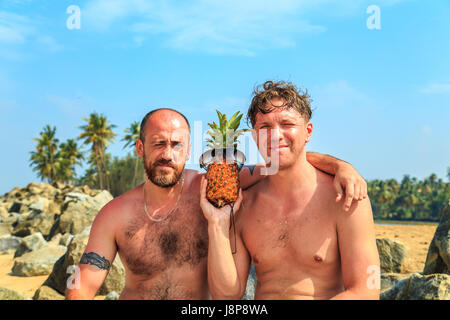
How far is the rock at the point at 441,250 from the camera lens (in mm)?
7359

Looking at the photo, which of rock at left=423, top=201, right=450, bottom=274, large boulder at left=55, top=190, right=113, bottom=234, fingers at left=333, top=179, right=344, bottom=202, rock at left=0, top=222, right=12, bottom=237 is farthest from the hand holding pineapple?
rock at left=0, top=222, right=12, bottom=237

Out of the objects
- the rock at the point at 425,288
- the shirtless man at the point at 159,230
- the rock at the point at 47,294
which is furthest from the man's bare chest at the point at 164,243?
the rock at the point at 47,294

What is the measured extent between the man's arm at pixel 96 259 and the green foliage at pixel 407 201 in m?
79.0

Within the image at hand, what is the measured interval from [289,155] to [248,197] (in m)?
0.78

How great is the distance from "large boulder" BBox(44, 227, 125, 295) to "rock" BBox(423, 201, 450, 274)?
24.0ft

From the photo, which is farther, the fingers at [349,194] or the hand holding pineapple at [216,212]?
the hand holding pineapple at [216,212]

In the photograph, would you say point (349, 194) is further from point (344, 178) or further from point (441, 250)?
point (441, 250)

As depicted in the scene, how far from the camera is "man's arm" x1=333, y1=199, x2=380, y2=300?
3.64 metres

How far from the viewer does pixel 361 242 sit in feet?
12.3

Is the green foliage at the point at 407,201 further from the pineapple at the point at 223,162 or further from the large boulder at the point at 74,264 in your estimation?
the pineapple at the point at 223,162

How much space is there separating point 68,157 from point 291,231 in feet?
238

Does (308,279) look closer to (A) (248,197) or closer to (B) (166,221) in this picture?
(A) (248,197)

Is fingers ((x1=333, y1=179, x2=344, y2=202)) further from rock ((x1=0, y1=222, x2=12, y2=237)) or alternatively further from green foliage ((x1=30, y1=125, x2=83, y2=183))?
green foliage ((x1=30, y1=125, x2=83, y2=183))
